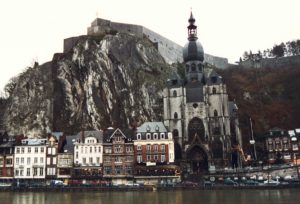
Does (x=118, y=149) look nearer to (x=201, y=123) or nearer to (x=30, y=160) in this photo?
(x=30, y=160)

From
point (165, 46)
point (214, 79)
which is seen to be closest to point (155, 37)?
point (165, 46)

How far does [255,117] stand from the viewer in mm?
100250

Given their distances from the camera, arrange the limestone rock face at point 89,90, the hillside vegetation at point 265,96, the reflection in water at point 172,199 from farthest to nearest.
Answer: the hillside vegetation at point 265,96, the limestone rock face at point 89,90, the reflection in water at point 172,199

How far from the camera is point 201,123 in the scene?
81.8 meters

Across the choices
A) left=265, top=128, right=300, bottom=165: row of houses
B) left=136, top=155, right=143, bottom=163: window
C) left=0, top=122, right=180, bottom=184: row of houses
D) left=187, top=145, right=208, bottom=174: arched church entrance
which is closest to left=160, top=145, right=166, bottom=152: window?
left=0, top=122, right=180, bottom=184: row of houses

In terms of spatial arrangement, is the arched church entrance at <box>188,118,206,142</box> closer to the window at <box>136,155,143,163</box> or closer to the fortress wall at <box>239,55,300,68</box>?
the window at <box>136,155,143,163</box>

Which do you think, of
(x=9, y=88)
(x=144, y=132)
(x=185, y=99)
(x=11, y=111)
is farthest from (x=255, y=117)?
(x=9, y=88)

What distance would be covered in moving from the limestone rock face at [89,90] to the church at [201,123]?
37.7 ft

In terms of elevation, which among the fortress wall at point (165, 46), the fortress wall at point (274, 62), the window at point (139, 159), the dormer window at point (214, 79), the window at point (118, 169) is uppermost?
the fortress wall at point (165, 46)

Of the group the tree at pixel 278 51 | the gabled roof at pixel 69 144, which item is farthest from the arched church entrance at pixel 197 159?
the tree at pixel 278 51

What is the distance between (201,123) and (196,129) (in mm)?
1602

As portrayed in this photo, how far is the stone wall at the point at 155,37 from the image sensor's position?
10962 cm

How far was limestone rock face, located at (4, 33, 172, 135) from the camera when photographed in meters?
91.4

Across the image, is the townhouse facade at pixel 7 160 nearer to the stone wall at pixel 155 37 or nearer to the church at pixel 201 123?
the church at pixel 201 123
